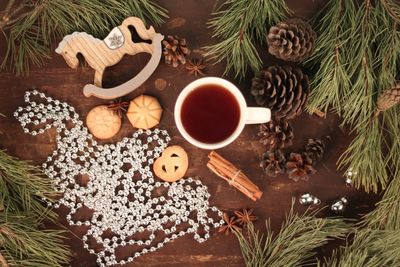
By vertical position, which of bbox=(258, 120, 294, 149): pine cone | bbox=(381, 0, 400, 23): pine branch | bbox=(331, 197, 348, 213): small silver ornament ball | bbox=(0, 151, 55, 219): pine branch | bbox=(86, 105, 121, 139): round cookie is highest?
bbox=(381, 0, 400, 23): pine branch

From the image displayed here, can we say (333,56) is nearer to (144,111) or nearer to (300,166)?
(300,166)

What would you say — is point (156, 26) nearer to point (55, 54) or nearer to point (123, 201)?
point (55, 54)

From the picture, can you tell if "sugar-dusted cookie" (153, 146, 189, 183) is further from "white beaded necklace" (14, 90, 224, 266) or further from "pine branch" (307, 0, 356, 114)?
"pine branch" (307, 0, 356, 114)

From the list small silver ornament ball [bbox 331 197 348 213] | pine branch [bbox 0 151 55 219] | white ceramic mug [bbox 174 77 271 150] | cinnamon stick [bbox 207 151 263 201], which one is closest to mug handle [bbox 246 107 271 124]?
white ceramic mug [bbox 174 77 271 150]

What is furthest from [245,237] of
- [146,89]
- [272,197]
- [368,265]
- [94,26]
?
[94,26]


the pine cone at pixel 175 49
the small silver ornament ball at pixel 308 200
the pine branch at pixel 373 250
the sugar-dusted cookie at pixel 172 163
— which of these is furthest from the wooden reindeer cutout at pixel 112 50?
the pine branch at pixel 373 250

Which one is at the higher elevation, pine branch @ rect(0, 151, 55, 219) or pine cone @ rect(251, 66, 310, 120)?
pine cone @ rect(251, 66, 310, 120)

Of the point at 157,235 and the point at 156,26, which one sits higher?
the point at 156,26

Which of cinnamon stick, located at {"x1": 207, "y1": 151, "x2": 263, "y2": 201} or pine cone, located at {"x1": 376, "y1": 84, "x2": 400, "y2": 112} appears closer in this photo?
pine cone, located at {"x1": 376, "y1": 84, "x2": 400, "y2": 112}
